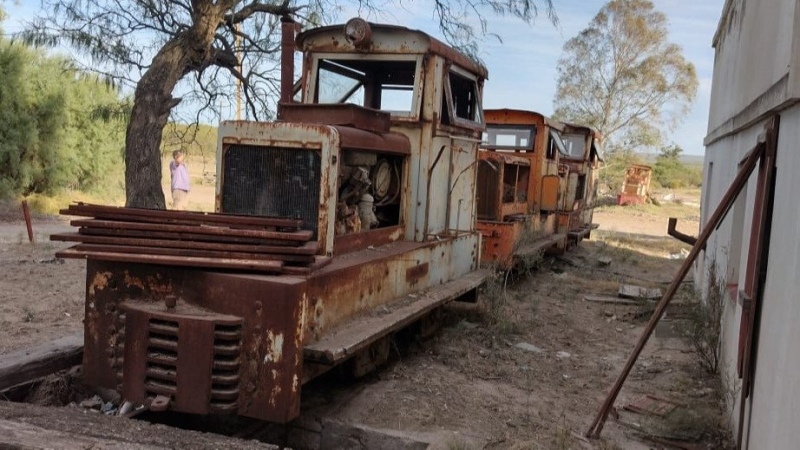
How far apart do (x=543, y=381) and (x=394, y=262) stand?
1.71 meters

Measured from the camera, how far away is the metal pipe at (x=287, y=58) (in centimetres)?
533

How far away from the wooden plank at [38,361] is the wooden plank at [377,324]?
1.89 m

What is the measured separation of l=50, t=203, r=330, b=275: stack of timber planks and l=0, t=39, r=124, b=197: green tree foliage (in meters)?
14.1

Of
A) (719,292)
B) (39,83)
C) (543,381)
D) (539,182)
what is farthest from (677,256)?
(39,83)

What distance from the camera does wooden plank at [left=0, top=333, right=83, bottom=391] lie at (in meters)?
4.33

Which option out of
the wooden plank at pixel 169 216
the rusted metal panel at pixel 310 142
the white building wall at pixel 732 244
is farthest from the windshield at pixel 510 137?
the wooden plank at pixel 169 216

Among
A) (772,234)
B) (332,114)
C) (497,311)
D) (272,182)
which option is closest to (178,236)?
(272,182)

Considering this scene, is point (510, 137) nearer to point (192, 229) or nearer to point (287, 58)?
point (287, 58)

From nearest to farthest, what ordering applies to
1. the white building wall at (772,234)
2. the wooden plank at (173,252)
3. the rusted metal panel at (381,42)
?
the white building wall at (772,234) < the wooden plank at (173,252) < the rusted metal panel at (381,42)

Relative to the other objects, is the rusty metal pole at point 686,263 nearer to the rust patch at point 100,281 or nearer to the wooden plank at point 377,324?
the wooden plank at point 377,324

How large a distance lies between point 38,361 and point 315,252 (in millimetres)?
2092

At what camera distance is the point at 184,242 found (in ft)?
13.0

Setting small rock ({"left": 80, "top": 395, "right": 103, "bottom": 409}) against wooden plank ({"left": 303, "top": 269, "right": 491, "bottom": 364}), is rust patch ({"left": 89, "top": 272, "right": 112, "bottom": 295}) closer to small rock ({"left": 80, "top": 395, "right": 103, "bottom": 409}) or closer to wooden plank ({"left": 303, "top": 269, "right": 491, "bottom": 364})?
small rock ({"left": 80, "top": 395, "right": 103, "bottom": 409})

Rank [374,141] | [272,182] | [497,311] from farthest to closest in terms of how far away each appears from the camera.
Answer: [497,311], [374,141], [272,182]
